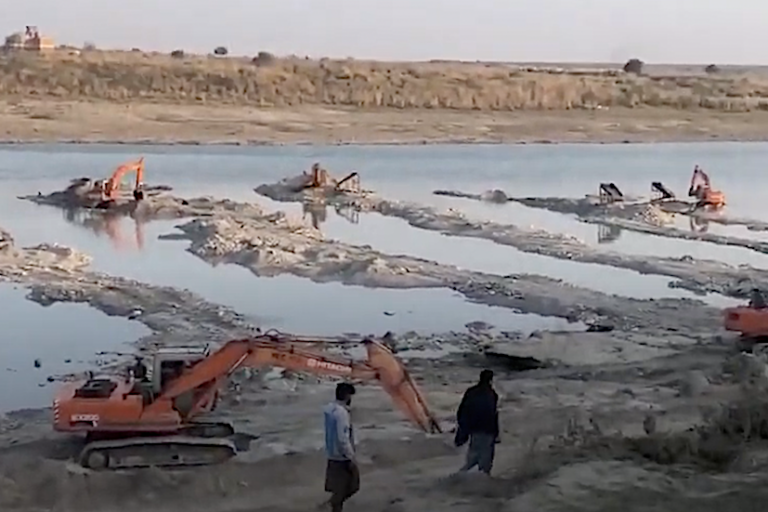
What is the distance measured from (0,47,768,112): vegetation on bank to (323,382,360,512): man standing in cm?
5434

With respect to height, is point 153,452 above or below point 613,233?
above

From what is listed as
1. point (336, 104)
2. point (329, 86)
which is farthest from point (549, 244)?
point (329, 86)

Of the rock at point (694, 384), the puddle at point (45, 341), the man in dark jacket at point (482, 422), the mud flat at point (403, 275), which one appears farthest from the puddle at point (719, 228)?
the man in dark jacket at point (482, 422)

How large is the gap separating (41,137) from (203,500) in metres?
44.8

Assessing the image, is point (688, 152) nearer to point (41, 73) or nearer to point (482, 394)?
point (41, 73)

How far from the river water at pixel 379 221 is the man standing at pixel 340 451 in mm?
6116

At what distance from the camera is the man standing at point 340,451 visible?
1065 centimetres

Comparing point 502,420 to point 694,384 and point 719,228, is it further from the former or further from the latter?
point 719,228

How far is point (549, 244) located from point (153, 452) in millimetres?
16437

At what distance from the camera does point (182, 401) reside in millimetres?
13352

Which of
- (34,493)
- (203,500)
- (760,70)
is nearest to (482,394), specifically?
(203,500)

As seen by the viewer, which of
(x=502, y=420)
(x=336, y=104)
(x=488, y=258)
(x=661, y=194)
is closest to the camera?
(x=502, y=420)

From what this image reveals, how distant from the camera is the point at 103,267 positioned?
24.7m

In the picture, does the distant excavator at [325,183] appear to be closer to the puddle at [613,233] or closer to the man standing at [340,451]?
the puddle at [613,233]
